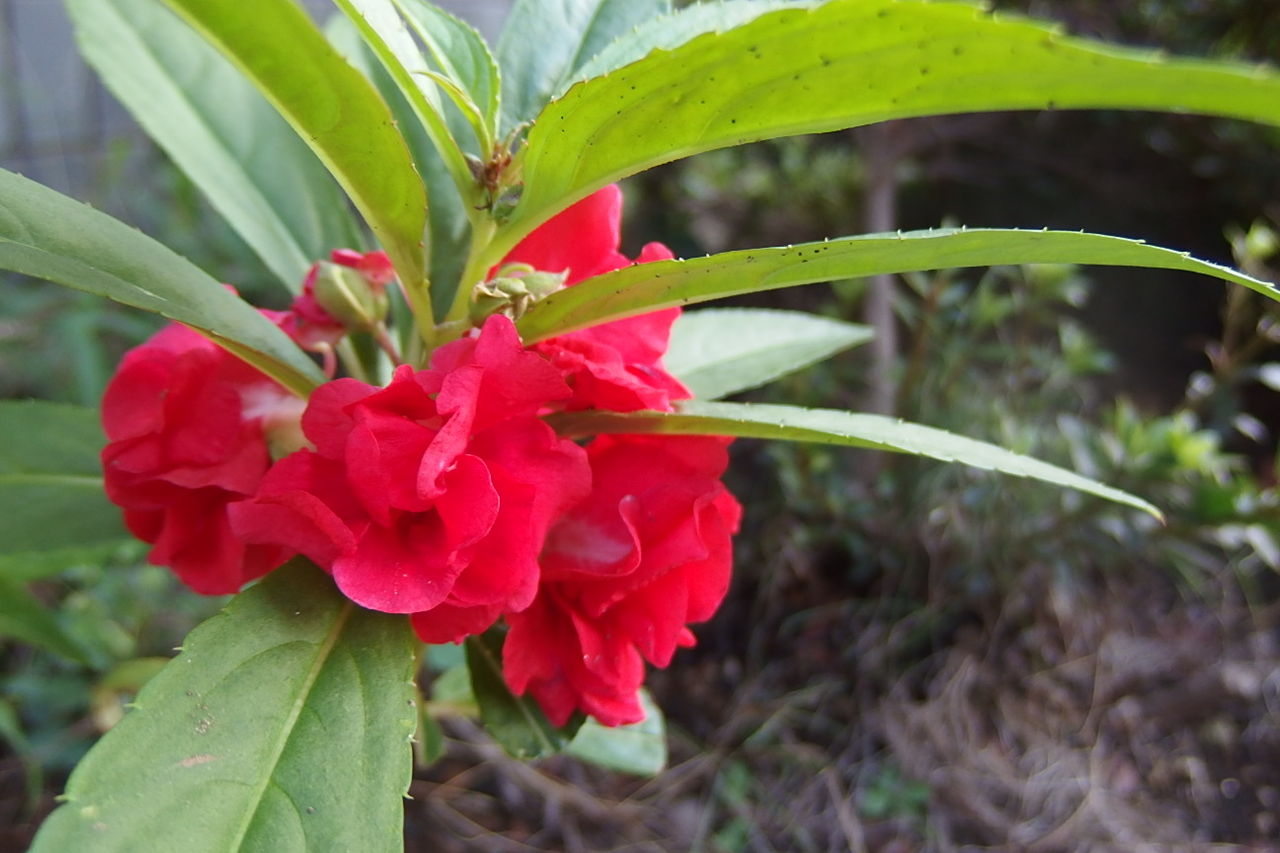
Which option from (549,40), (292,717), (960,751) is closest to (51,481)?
(292,717)

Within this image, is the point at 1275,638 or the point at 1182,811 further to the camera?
the point at 1275,638

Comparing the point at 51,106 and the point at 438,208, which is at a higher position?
the point at 51,106

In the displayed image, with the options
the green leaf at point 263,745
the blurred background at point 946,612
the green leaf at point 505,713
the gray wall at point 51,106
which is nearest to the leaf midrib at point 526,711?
the green leaf at point 505,713

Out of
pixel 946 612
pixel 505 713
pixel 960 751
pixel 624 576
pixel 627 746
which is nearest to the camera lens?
pixel 624 576

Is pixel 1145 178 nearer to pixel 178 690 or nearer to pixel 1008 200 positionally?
pixel 1008 200

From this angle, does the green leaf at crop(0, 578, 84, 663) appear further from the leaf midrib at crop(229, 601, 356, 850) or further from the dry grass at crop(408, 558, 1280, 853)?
the dry grass at crop(408, 558, 1280, 853)

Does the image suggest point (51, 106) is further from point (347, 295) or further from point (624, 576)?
point (624, 576)

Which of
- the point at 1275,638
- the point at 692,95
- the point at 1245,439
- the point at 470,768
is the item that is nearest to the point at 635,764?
the point at 470,768
